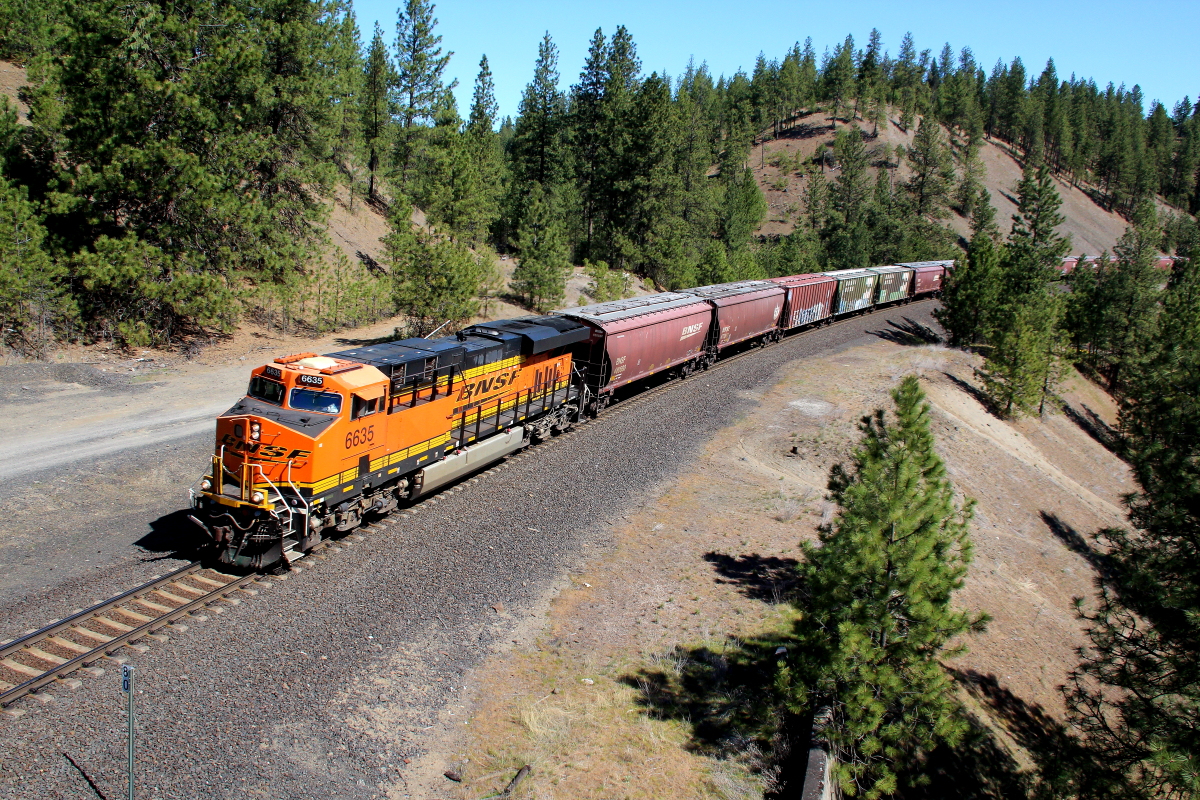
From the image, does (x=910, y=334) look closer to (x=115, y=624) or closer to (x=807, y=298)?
(x=807, y=298)

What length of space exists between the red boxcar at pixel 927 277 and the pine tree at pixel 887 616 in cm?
5025

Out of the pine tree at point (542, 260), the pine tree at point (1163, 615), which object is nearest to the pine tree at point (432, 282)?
the pine tree at point (542, 260)

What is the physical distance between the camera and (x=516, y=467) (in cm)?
1969

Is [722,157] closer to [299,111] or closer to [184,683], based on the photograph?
[299,111]

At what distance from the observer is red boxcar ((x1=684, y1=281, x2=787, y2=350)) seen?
31.6m

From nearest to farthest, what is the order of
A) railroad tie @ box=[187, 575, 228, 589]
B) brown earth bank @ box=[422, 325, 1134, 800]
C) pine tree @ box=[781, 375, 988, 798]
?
pine tree @ box=[781, 375, 988, 798] → brown earth bank @ box=[422, 325, 1134, 800] → railroad tie @ box=[187, 575, 228, 589]

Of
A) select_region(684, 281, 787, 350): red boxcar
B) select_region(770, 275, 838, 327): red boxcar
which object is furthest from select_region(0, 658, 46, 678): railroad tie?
select_region(770, 275, 838, 327): red boxcar

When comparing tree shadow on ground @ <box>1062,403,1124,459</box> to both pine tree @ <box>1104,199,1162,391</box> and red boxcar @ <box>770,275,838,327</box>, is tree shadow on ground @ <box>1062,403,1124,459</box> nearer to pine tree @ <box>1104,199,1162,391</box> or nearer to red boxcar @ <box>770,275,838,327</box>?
pine tree @ <box>1104,199,1162,391</box>

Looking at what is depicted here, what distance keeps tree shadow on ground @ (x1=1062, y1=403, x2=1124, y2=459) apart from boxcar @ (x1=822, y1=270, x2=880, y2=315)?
13.2m

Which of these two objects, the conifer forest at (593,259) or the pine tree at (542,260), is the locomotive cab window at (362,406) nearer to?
the conifer forest at (593,259)

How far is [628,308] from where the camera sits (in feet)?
86.2

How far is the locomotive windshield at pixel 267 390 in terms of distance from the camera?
1368 cm

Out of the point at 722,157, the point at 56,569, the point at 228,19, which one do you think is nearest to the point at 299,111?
the point at 228,19

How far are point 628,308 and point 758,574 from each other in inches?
525
